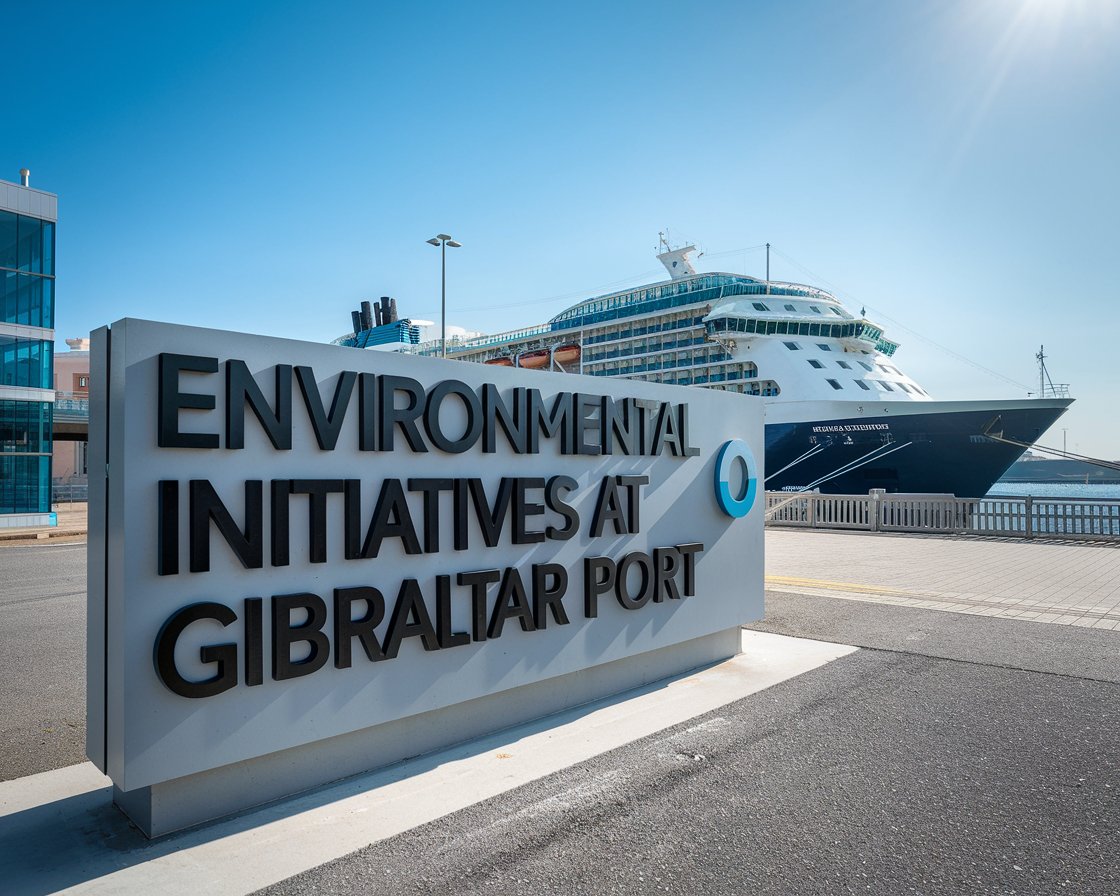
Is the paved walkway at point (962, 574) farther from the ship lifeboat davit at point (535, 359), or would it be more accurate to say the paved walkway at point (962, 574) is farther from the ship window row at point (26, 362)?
the ship lifeboat davit at point (535, 359)

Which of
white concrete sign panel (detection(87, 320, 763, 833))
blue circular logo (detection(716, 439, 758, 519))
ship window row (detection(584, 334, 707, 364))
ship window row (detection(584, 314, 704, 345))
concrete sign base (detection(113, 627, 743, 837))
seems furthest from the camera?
ship window row (detection(584, 314, 704, 345))

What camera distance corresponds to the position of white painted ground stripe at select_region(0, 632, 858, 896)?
283 cm

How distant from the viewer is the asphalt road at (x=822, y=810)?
2840 mm

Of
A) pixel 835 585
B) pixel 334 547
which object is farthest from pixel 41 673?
pixel 835 585

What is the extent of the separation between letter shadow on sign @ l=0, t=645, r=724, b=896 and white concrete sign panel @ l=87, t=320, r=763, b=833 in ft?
0.28

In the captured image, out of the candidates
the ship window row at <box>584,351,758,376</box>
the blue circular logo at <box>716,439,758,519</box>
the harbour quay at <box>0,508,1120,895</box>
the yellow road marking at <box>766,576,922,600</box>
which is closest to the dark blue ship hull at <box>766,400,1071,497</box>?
the ship window row at <box>584,351,758,376</box>

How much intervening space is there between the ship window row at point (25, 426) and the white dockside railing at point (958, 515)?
20870 mm

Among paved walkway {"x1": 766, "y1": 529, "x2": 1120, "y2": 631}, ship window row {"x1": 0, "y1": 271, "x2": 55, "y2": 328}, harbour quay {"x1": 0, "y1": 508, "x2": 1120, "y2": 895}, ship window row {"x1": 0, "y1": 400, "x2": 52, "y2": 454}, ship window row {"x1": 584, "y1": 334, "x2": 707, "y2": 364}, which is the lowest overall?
paved walkway {"x1": 766, "y1": 529, "x2": 1120, "y2": 631}

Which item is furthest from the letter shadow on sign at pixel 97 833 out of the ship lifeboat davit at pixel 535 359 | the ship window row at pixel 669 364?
the ship lifeboat davit at pixel 535 359

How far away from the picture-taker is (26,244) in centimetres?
2167

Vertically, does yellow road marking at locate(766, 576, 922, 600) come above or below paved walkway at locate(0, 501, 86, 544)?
above

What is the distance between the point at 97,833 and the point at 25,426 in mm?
22876

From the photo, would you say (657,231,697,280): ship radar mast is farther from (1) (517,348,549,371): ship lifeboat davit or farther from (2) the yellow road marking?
(2) the yellow road marking

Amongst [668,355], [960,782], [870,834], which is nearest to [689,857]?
[870,834]
